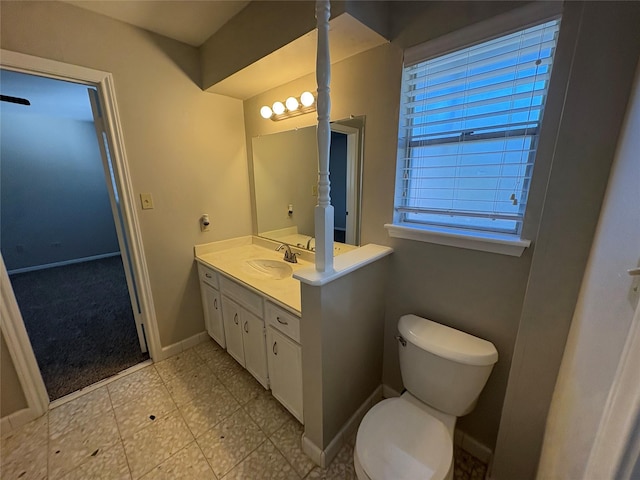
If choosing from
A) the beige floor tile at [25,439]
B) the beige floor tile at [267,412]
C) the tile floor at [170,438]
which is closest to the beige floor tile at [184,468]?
the tile floor at [170,438]

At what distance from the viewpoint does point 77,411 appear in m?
1.61

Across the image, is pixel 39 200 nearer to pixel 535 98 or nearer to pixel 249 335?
pixel 249 335

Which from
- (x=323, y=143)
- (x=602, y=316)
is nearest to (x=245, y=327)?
(x=323, y=143)

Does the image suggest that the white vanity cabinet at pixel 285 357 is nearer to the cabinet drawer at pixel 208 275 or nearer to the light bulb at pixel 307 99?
the cabinet drawer at pixel 208 275

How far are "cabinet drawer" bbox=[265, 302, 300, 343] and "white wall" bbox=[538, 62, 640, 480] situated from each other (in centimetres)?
99

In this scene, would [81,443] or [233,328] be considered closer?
[81,443]

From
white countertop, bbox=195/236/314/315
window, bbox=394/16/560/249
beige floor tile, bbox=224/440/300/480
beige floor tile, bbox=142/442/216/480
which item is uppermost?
window, bbox=394/16/560/249

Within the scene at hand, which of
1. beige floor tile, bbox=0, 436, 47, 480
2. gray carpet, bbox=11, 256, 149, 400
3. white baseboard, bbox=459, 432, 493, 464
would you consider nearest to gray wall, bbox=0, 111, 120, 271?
gray carpet, bbox=11, 256, 149, 400

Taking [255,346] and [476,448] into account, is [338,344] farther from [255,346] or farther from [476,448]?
[476,448]

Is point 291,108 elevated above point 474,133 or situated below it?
above

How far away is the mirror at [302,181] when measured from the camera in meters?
1.57

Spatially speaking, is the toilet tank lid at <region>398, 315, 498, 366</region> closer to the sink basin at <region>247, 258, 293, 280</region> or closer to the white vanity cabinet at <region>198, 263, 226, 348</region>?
the sink basin at <region>247, 258, 293, 280</region>

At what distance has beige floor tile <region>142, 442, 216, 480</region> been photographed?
1253 millimetres

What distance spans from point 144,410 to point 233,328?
2.30 feet
